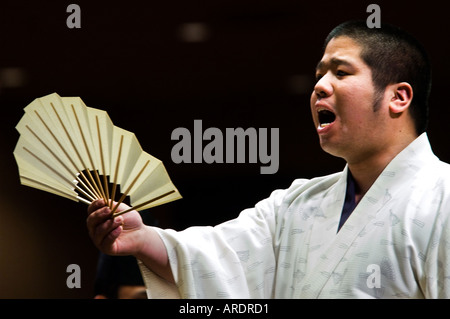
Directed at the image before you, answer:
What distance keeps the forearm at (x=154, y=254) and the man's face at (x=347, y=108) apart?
58 centimetres

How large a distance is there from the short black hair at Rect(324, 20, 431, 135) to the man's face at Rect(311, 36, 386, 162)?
0.03 m

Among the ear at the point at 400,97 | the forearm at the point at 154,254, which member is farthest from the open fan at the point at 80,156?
the ear at the point at 400,97

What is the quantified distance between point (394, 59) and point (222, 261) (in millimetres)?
831

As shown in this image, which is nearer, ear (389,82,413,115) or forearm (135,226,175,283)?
forearm (135,226,175,283)

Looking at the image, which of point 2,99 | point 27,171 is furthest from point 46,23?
point 27,171

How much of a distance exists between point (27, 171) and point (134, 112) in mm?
1808

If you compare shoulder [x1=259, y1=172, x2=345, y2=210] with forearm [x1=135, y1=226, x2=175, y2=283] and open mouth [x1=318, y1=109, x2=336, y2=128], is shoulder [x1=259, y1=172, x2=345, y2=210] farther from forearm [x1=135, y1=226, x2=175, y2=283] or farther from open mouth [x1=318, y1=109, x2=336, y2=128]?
forearm [x1=135, y1=226, x2=175, y2=283]

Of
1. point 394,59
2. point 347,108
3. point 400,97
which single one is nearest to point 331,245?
point 347,108

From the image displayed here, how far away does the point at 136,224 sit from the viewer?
2109 millimetres

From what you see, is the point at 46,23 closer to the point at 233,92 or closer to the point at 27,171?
the point at 233,92

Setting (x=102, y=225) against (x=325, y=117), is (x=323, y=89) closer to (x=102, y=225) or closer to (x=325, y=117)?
(x=325, y=117)

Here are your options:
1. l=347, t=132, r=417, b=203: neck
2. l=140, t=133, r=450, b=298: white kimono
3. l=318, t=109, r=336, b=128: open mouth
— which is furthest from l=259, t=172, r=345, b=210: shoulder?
l=318, t=109, r=336, b=128: open mouth

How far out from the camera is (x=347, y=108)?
2.20 metres

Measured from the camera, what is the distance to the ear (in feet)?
7.41
